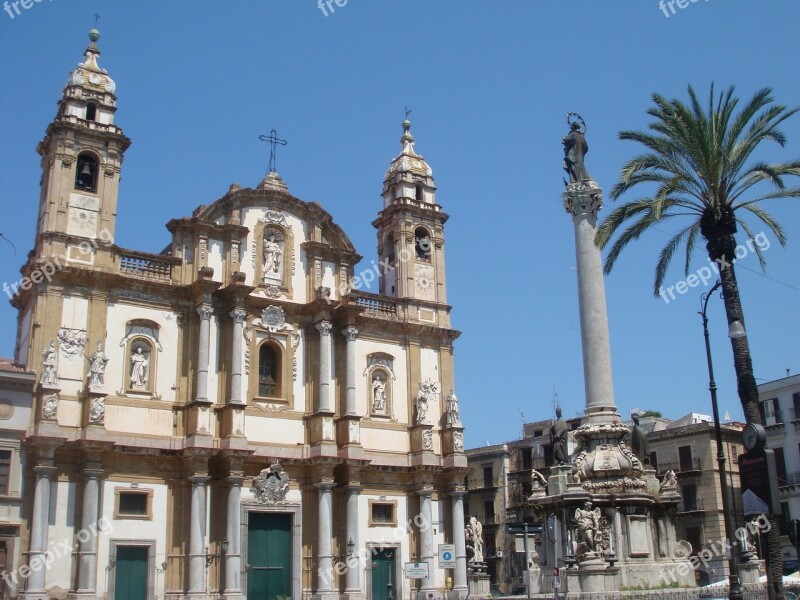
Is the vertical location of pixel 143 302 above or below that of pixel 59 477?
above

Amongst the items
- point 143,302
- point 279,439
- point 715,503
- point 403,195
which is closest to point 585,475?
point 279,439

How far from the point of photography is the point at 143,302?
32.6 metres

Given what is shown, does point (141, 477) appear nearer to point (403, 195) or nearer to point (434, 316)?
point (434, 316)

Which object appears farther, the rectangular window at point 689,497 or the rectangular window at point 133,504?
the rectangular window at point 689,497

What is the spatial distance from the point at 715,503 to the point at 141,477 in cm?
3012

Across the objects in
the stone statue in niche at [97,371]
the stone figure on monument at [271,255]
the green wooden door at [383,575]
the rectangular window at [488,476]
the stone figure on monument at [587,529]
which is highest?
the stone figure on monument at [271,255]

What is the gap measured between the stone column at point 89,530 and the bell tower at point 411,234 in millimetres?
14871

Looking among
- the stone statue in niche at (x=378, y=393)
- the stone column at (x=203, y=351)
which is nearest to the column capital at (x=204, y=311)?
the stone column at (x=203, y=351)

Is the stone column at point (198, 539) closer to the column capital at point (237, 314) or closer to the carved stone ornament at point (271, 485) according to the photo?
the carved stone ornament at point (271, 485)

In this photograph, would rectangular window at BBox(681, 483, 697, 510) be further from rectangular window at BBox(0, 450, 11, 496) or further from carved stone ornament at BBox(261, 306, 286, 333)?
rectangular window at BBox(0, 450, 11, 496)

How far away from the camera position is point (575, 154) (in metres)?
25.2

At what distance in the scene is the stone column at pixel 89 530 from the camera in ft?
92.5

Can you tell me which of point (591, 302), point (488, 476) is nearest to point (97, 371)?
point (591, 302)

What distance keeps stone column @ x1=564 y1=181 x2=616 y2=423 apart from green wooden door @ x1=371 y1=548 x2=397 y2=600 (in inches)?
586
